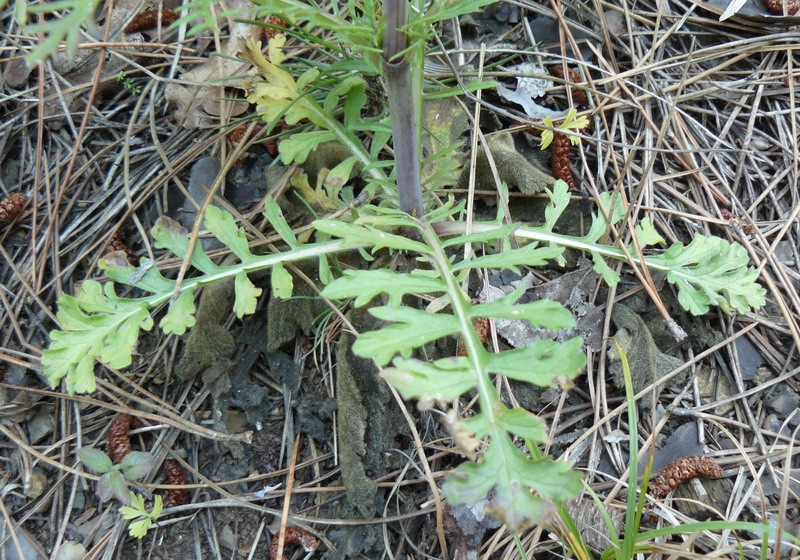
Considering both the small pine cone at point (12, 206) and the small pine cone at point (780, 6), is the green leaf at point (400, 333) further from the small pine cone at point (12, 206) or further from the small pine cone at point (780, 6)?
the small pine cone at point (780, 6)

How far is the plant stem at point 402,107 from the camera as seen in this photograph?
152 centimetres

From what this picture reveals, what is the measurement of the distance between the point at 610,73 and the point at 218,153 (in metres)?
1.74

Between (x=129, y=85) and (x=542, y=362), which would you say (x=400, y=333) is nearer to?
(x=542, y=362)

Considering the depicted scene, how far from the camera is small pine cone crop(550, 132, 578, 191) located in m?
2.38

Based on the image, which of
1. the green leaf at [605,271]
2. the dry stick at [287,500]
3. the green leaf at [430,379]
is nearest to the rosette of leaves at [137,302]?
the dry stick at [287,500]

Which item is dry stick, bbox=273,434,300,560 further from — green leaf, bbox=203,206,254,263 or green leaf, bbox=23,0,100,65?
green leaf, bbox=23,0,100,65

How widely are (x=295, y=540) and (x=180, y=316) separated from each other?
0.87 metres

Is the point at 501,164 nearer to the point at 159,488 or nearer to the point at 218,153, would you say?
the point at 218,153

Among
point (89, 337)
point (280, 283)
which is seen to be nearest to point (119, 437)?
point (89, 337)

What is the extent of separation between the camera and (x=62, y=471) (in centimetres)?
212

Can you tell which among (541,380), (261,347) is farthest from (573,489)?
(261,347)

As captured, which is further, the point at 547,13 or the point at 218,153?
the point at 547,13

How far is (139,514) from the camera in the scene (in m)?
1.97

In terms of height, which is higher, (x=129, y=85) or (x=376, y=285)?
(x=129, y=85)
